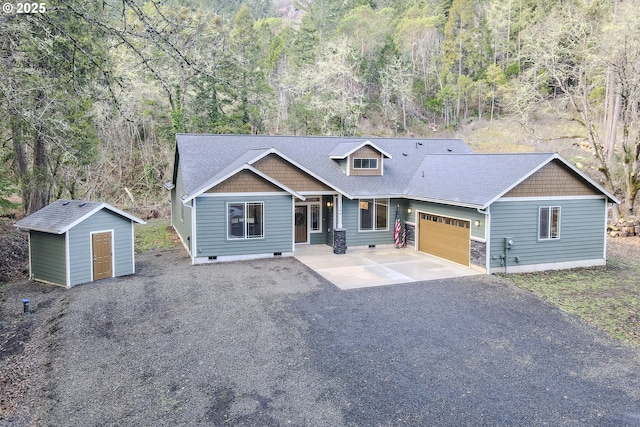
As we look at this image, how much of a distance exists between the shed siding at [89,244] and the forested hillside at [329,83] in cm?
226

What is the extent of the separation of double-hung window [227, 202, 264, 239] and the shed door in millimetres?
3586

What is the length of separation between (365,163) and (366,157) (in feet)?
0.83

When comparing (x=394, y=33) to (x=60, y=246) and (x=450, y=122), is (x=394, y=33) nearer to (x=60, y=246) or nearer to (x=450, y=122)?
(x=450, y=122)

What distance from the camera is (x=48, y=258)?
1141 centimetres

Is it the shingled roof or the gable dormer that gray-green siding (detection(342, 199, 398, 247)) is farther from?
the gable dormer

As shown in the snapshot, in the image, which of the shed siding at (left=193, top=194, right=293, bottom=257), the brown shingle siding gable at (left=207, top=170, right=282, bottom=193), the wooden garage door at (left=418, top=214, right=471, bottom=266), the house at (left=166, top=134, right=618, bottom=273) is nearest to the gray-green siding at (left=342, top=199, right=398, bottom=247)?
the house at (left=166, top=134, right=618, bottom=273)

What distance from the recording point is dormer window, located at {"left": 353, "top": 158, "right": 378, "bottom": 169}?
17.0 m

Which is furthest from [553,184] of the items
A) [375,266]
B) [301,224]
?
[301,224]

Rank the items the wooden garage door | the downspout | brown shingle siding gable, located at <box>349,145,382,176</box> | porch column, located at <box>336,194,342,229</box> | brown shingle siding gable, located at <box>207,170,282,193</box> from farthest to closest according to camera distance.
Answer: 1. brown shingle siding gable, located at <box>349,145,382,176</box>
2. porch column, located at <box>336,194,342,229</box>
3. brown shingle siding gable, located at <box>207,170,282,193</box>
4. the wooden garage door
5. the downspout

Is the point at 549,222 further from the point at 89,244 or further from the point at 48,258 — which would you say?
the point at 48,258

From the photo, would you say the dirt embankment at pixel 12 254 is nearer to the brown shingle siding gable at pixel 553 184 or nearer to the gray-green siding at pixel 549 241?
the gray-green siding at pixel 549 241

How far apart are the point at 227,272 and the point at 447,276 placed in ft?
20.9

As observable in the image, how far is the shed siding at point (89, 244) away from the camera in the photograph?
11.1 m

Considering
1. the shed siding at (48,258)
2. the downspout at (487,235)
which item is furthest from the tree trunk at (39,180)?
the downspout at (487,235)
